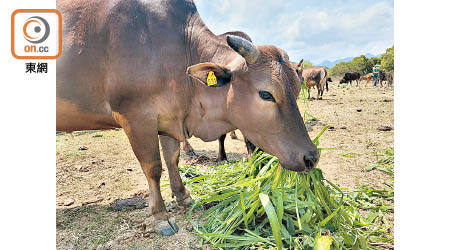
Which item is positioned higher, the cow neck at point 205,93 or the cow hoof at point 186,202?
the cow neck at point 205,93

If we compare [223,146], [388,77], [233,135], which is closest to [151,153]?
[223,146]

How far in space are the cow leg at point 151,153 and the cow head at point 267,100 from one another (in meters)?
0.77

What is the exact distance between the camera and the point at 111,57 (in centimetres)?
260

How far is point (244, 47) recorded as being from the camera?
86.0 inches

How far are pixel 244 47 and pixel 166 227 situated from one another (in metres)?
1.95

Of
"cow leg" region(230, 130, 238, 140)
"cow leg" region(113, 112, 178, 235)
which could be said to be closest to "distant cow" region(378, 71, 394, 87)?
"cow leg" region(230, 130, 238, 140)

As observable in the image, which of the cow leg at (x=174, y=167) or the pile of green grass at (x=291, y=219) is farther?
the cow leg at (x=174, y=167)

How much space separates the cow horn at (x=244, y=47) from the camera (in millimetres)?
2160

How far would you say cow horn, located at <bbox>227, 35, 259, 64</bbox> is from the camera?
2160mm

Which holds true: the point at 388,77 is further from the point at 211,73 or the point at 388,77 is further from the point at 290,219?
the point at 211,73

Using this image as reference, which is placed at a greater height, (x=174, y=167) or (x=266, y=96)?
(x=266, y=96)

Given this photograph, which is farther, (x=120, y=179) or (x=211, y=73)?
(x=120, y=179)

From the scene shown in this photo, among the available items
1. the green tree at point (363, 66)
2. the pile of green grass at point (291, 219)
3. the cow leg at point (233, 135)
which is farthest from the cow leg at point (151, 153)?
the green tree at point (363, 66)

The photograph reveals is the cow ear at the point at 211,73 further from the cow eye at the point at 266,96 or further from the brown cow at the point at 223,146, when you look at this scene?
the brown cow at the point at 223,146
